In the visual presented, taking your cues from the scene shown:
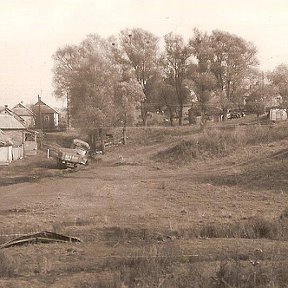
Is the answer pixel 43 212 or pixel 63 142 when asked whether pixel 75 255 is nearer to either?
pixel 43 212

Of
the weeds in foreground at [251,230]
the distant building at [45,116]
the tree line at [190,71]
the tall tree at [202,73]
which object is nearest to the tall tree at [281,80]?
the tree line at [190,71]

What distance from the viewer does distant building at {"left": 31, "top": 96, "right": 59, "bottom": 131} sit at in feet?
214

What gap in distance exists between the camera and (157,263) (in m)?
11.3

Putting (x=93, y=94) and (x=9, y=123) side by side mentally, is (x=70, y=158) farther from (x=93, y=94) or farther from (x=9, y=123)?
(x=9, y=123)

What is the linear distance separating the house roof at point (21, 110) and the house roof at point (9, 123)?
21.5m

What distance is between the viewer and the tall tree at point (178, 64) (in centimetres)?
5984

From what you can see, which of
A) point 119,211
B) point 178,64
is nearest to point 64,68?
point 178,64

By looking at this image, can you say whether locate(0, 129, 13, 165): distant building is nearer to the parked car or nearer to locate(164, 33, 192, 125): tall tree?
the parked car

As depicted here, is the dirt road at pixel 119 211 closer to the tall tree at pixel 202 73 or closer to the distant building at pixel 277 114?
the tall tree at pixel 202 73

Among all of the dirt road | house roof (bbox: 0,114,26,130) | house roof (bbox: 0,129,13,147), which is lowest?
the dirt road

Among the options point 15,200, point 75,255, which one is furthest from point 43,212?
point 75,255

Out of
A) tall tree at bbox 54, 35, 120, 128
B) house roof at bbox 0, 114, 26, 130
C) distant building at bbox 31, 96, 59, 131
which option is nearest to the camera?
tall tree at bbox 54, 35, 120, 128

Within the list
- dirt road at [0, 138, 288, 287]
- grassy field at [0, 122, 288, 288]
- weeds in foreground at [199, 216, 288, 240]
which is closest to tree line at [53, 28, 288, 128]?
grassy field at [0, 122, 288, 288]

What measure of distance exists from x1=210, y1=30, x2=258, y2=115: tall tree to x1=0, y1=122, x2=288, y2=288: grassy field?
46.0 ft
